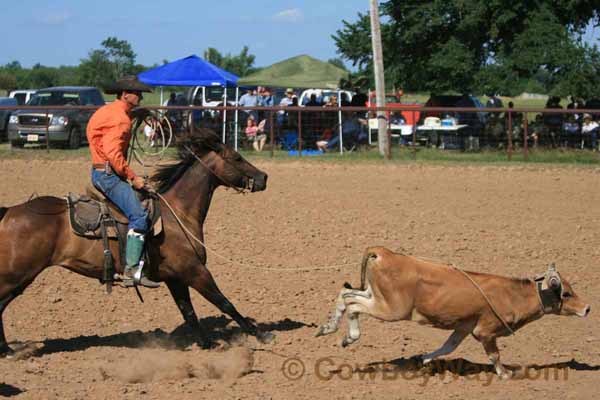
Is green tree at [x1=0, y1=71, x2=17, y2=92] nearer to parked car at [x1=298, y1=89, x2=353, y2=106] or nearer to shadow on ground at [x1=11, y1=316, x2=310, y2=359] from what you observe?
parked car at [x1=298, y1=89, x2=353, y2=106]

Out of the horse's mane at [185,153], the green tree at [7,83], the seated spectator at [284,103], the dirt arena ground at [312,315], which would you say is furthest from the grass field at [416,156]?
the green tree at [7,83]

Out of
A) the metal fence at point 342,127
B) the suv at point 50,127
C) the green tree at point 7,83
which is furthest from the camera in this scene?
the green tree at point 7,83

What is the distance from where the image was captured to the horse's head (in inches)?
319

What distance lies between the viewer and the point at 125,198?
732cm

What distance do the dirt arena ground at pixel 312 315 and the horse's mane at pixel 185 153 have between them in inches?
53.5

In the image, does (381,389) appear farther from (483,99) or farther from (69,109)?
(483,99)

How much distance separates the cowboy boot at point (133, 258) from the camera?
727 cm

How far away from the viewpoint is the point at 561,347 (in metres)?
7.77

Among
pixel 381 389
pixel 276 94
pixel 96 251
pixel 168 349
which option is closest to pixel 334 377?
pixel 381 389

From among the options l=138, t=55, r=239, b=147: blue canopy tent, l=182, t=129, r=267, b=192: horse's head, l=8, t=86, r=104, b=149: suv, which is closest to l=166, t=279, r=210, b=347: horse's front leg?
l=182, t=129, r=267, b=192: horse's head

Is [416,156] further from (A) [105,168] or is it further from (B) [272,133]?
(A) [105,168]

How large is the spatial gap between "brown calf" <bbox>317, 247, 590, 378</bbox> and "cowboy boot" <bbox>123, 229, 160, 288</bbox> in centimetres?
156

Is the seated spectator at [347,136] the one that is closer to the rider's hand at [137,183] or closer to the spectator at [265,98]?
the spectator at [265,98]

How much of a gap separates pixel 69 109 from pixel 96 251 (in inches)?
520
